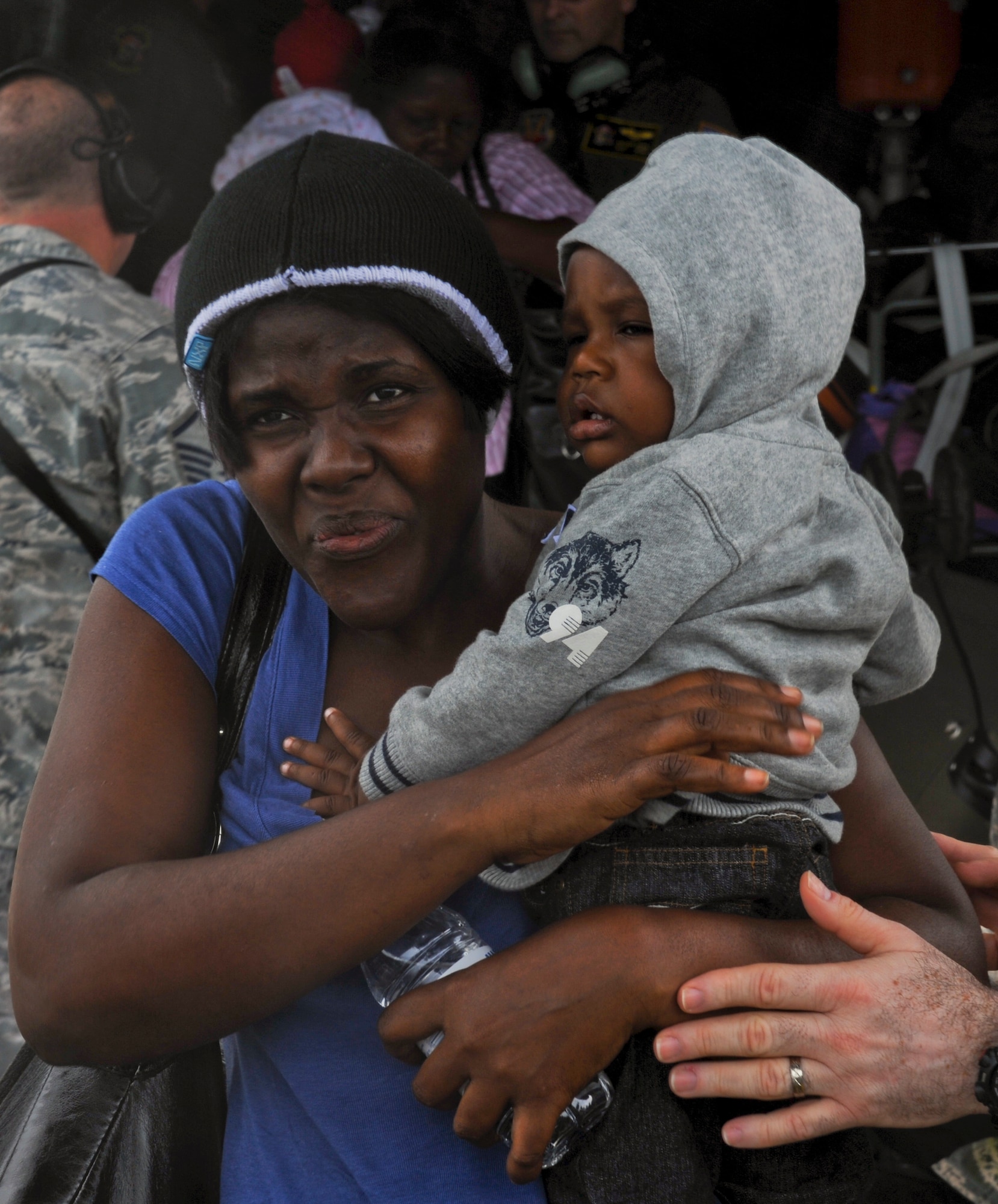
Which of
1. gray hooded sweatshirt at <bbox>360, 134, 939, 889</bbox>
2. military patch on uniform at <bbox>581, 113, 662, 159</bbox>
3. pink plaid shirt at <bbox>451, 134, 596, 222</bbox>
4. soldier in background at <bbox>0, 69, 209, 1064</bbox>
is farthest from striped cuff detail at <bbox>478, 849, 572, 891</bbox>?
military patch on uniform at <bbox>581, 113, 662, 159</bbox>

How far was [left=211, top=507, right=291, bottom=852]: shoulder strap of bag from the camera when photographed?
1.57 m

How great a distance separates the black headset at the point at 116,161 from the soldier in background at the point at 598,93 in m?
1.36

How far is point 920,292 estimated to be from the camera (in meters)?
4.63

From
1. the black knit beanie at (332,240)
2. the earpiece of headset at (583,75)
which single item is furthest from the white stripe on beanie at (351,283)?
the earpiece of headset at (583,75)

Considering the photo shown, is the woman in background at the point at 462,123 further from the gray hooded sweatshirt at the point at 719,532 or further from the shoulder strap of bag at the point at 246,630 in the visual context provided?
the shoulder strap of bag at the point at 246,630

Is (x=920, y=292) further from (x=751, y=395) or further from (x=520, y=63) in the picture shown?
(x=751, y=395)

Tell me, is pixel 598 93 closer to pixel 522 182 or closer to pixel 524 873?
pixel 522 182

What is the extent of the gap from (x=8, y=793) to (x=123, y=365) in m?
1.07

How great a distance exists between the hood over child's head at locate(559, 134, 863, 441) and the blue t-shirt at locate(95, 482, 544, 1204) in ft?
2.25

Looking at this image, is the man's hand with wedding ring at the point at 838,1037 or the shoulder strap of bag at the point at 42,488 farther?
the shoulder strap of bag at the point at 42,488

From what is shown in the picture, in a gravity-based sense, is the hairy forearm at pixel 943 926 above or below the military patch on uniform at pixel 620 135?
below

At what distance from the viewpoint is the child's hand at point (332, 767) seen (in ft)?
4.91

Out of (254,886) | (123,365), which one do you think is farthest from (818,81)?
(254,886)

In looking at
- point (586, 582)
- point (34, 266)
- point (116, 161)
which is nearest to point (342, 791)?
point (586, 582)
